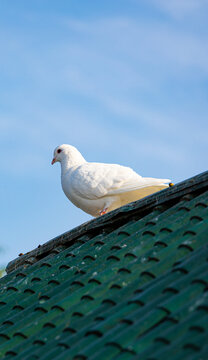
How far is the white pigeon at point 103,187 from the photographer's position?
7770mm

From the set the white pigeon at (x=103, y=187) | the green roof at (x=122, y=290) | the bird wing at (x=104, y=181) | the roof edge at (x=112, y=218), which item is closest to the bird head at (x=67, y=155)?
the white pigeon at (x=103, y=187)

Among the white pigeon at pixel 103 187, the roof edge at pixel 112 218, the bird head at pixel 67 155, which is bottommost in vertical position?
the roof edge at pixel 112 218

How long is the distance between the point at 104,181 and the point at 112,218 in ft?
7.89

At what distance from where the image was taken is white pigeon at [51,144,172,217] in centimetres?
777

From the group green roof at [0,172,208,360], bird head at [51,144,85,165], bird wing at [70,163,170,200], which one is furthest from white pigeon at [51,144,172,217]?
green roof at [0,172,208,360]

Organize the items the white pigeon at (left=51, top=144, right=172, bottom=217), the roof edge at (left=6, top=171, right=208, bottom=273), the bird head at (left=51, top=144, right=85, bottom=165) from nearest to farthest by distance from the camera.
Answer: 1. the roof edge at (left=6, top=171, right=208, bottom=273)
2. the white pigeon at (left=51, top=144, right=172, bottom=217)
3. the bird head at (left=51, top=144, right=85, bottom=165)

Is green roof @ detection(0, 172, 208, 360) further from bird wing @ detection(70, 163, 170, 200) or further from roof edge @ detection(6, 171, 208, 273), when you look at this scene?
bird wing @ detection(70, 163, 170, 200)

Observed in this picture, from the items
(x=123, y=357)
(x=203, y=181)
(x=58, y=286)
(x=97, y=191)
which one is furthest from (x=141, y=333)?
(x=97, y=191)

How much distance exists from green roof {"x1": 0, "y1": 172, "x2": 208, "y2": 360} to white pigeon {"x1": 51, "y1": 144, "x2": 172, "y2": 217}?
2.06 m

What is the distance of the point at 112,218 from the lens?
5.51 metres

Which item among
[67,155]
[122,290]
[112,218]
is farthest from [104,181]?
[122,290]

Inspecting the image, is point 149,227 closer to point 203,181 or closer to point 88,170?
point 203,181

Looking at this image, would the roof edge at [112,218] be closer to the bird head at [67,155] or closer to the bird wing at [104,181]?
the bird wing at [104,181]

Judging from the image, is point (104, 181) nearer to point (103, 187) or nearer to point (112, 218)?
point (103, 187)
